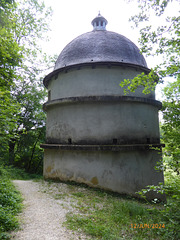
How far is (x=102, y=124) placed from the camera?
7.61m

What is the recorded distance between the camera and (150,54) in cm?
498

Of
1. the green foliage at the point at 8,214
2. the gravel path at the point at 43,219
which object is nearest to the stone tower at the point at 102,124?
the gravel path at the point at 43,219

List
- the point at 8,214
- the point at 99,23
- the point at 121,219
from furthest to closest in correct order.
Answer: the point at 99,23, the point at 121,219, the point at 8,214

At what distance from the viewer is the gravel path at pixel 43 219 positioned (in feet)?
11.6

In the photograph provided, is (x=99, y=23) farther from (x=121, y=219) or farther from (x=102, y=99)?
(x=121, y=219)

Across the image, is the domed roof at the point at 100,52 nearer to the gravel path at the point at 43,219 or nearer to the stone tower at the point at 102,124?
the stone tower at the point at 102,124

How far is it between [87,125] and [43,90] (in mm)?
10531

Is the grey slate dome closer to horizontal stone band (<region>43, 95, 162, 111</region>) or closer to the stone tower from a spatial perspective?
the stone tower

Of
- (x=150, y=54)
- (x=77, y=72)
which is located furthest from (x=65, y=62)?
(x=150, y=54)

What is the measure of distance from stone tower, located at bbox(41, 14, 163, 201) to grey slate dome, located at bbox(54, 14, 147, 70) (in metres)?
0.05

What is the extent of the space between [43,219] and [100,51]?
7.69 meters

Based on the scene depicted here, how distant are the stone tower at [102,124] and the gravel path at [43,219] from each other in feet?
6.94

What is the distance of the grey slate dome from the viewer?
8305mm

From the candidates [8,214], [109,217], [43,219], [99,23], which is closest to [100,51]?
[99,23]
